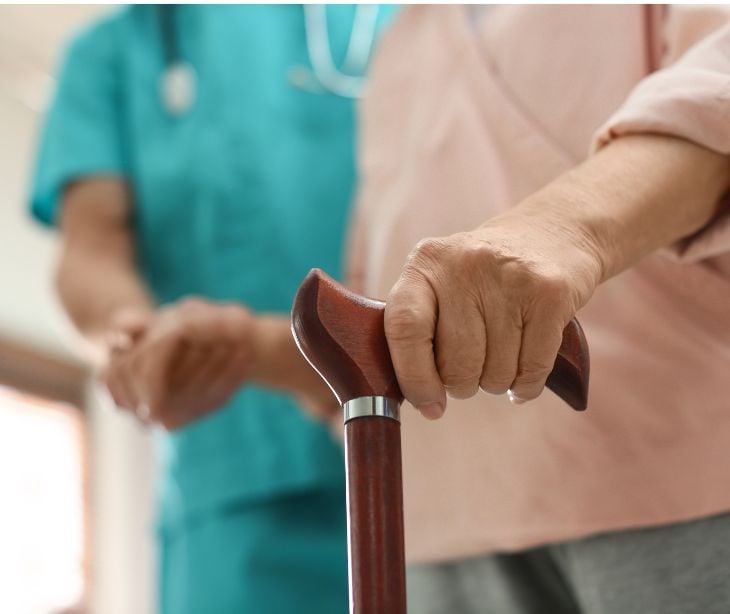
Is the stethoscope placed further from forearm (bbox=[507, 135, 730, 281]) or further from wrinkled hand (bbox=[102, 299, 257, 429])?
forearm (bbox=[507, 135, 730, 281])

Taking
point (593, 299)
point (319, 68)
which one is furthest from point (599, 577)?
point (319, 68)

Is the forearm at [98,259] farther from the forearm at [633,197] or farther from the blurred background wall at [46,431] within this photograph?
the blurred background wall at [46,431]

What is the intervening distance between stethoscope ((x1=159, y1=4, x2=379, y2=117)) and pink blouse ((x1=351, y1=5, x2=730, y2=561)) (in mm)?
424

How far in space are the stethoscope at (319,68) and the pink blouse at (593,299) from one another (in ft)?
1.39

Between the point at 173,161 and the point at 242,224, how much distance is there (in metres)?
0.11

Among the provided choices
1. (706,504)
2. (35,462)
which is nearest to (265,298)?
(706,504)

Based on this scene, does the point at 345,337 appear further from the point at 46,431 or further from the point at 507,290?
the point at 46,431

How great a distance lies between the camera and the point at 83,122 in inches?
45.4

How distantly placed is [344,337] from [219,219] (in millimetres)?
717

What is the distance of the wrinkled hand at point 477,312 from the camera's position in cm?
40

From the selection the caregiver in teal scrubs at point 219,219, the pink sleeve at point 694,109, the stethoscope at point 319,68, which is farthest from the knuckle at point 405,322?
the stethoscope at point 319,68

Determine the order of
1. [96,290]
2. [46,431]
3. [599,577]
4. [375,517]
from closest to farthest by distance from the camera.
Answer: [375,517] → [599,577] → [96,290] → [46,431]

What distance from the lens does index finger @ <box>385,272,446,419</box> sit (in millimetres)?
396

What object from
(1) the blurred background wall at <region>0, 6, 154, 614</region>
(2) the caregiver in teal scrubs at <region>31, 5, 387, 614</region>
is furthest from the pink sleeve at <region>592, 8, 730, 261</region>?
(1) the blurred background wall at <region>0, 6, 154, 614</region>
